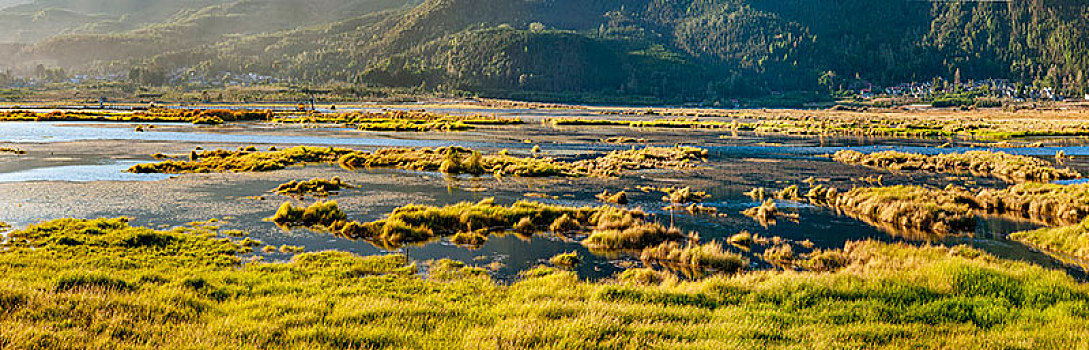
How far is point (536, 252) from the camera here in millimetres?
29219

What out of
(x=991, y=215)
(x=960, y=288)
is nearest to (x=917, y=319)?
(x=960, y=288)

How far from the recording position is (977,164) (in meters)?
65.4

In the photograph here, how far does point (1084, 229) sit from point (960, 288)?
18.0 metres

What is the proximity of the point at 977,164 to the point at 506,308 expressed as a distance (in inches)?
2507

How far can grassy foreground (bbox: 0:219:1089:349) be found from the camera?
14.1 m

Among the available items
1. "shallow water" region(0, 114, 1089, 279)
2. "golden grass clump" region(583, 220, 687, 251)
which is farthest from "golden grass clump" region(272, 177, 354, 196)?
"golden grass clump" region(583, 220, 687, 251)

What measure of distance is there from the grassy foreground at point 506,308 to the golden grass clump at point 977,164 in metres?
41.5

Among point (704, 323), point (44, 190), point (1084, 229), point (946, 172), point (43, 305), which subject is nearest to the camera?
point (43, 305)

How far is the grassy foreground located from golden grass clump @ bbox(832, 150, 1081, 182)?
41.5 metres

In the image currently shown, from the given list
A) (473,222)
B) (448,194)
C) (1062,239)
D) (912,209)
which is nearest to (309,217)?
(473,222)

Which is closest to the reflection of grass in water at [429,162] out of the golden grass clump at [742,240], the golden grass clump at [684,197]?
the golden grass clump at [684,197]

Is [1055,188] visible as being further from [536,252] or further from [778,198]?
[536,252]

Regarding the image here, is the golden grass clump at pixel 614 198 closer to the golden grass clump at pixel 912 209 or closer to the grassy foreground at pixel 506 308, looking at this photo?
the golden grass clump at pixel 912 209

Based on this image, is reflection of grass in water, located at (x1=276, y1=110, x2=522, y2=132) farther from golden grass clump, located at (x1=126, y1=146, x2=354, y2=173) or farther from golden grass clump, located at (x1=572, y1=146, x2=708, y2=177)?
golden grass clump, located at (x1=572, y1=146, x2=708, y2=177)
